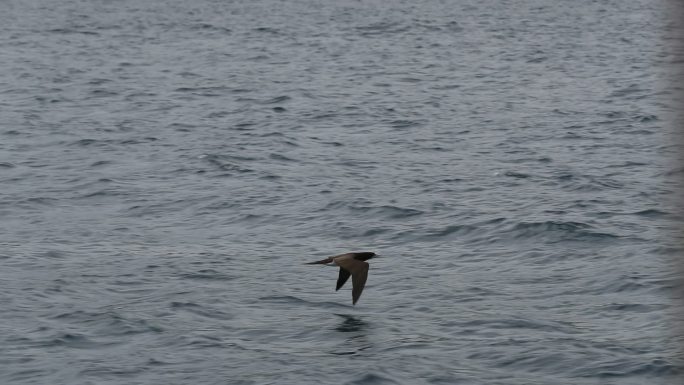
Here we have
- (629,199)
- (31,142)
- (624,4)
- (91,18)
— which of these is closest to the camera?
(629,199)

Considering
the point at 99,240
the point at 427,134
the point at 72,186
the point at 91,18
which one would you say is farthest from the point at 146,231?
the point at 91,18

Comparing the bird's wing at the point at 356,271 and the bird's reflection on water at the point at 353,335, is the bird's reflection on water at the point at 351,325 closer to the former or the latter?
the bird's reflection on water at the point at 353,335

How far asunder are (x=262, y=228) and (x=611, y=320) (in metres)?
7.21

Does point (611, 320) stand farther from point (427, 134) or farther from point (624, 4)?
point (624, 4)

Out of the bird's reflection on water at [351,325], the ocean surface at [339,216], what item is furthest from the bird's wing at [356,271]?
the ocean surface at [339,216]

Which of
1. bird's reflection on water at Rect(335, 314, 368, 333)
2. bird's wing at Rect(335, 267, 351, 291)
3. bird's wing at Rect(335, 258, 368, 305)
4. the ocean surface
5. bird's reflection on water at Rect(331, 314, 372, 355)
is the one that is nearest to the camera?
the ocean surface

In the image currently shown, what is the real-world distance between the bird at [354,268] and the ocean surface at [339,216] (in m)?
0.46

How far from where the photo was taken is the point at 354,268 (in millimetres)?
15289

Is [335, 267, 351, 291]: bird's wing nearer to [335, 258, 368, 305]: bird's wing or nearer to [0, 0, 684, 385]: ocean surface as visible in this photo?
[335, 258, 368, 305]: bird's wing

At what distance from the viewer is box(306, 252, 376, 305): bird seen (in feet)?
49.6

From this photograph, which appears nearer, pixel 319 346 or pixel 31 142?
pixel 319 346

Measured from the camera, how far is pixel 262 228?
2030 centimetres

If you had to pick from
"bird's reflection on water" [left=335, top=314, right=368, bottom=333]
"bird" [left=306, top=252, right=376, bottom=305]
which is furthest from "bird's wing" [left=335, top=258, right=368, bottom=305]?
"bird's reflection on water" [left=335, top=314, right=368, bottom=333]

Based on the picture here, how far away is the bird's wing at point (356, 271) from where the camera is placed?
15.1 meters
